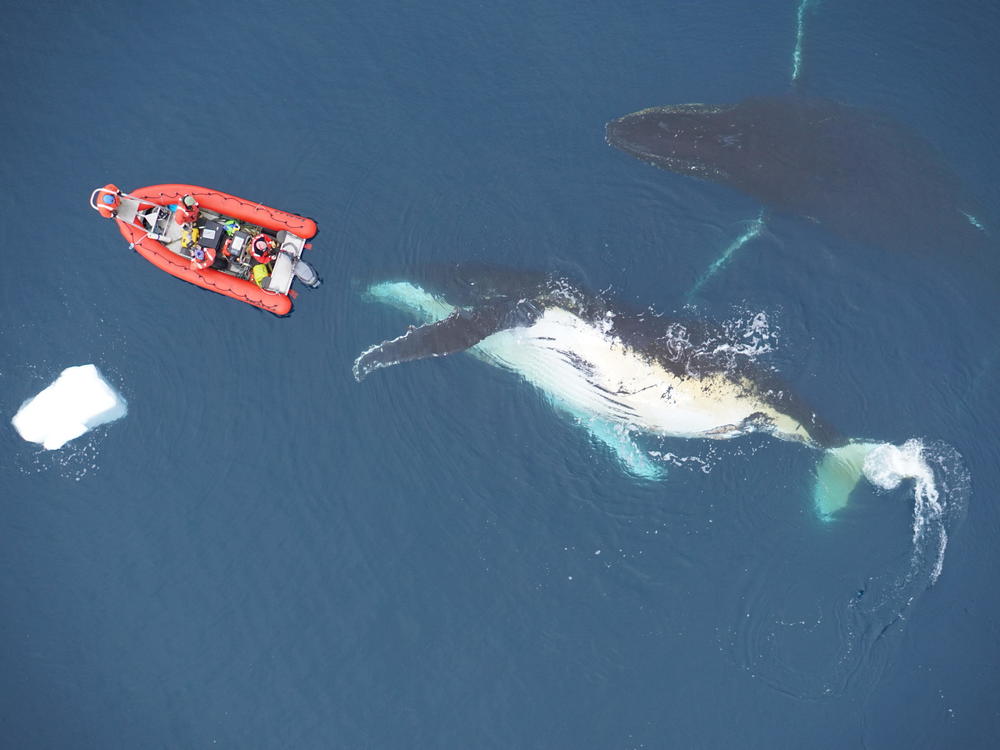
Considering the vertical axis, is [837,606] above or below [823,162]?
below

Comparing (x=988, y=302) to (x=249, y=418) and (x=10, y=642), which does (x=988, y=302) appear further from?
(x=10, y=642)

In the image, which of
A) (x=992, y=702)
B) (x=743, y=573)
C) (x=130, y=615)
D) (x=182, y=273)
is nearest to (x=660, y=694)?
(x=743, y=573)

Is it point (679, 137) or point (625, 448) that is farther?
point (679, 137)

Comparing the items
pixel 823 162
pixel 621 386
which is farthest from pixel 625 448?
pixel 823 162

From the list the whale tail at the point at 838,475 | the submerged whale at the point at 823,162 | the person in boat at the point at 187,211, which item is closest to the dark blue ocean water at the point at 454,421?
the whale tail at the point at 838,475

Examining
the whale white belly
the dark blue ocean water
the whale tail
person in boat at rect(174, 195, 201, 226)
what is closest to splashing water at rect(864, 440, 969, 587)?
the whale tail

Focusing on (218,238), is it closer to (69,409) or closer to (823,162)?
(69,409)

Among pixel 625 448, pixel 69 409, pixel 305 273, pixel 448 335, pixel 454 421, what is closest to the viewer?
pixel 625 448

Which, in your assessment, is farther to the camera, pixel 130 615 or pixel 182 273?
pixel 182 273
